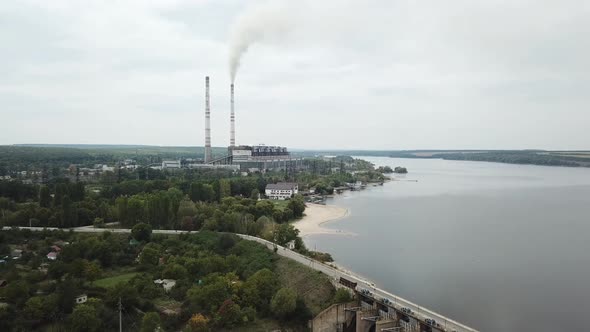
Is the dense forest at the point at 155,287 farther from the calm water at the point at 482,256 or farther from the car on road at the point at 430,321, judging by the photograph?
the calm water at the point at 482,256

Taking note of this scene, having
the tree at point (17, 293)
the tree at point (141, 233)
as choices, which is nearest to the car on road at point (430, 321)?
the tree at point (17, 293)

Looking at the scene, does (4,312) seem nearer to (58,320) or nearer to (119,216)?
(58,320)

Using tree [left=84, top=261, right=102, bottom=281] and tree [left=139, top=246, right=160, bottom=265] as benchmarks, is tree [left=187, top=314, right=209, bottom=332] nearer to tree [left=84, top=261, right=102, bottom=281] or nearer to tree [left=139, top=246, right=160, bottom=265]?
tree [left=84, top=261, right=102, bottom=281]

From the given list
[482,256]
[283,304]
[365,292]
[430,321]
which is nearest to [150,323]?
[283,304]

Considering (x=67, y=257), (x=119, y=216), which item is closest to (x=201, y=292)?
(x=67, y=257)

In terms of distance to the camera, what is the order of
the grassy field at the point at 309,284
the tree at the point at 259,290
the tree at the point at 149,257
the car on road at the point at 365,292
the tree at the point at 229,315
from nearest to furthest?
the tree at the point at 229,315, the tree at the point at 259,290, the car on road at the point at 365,292, the grassy field at the point at 309,284, the tree at the point at 149,257

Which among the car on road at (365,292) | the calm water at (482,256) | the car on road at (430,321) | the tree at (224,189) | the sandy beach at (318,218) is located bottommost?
the sandy beach at (318,218)

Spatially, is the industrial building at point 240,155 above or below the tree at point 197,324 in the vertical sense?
above
